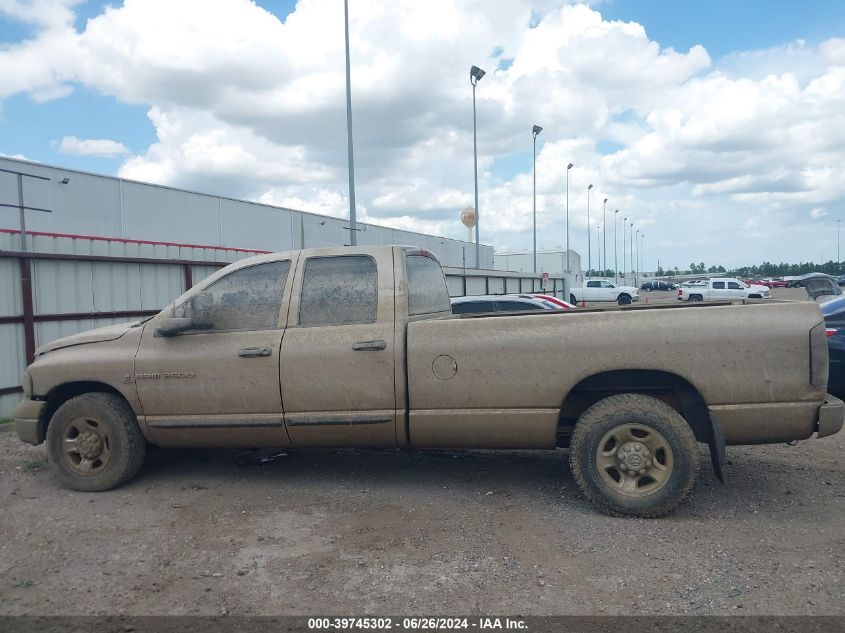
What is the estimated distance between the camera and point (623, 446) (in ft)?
14.4

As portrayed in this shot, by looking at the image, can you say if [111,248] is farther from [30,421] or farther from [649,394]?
[649,394]

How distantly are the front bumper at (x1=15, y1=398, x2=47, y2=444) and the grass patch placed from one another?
2.69 ft

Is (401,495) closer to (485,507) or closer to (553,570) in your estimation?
(485,507)

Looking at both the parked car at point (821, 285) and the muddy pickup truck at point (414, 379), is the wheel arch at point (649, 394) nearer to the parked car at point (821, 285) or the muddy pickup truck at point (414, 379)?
the muddy pickup truck at point (414, 379)

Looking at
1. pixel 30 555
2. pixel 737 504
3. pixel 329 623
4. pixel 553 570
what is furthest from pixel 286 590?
pixel 737 504

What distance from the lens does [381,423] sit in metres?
4.69

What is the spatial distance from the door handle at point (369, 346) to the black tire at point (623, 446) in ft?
4.73

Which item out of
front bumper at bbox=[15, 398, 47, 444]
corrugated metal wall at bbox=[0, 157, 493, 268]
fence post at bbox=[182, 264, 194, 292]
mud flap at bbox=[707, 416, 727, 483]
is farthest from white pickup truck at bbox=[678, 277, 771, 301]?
front bumper at bbox=[15, 398, 47, 444]

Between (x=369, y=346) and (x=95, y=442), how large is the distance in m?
2.35

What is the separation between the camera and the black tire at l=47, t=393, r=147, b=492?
5117mm

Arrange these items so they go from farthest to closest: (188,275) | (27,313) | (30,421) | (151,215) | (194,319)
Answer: (151,215) < (188,275) < (27,313) < (30,421) < (194,319)

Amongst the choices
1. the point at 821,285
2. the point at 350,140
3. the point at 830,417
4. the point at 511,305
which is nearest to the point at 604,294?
the point at 821,285

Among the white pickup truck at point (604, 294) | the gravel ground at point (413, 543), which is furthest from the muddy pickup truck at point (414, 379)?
the white pickup truck at point (604, 294)

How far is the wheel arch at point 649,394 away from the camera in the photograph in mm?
4449
